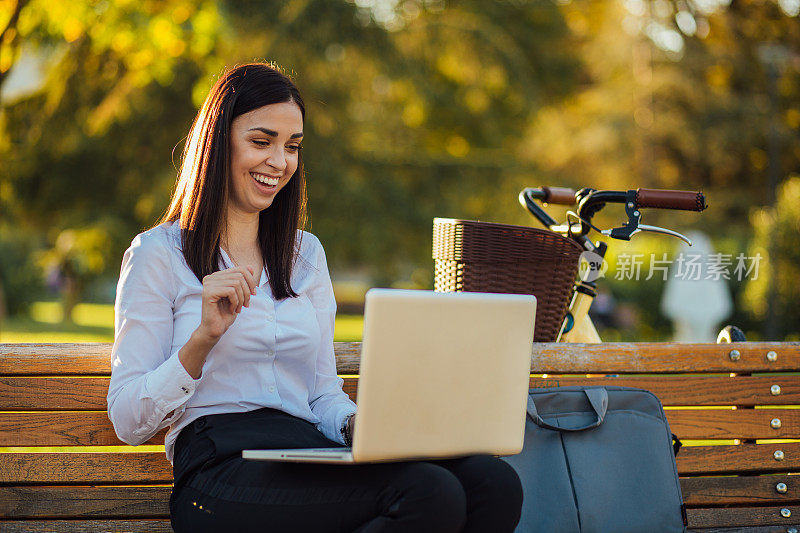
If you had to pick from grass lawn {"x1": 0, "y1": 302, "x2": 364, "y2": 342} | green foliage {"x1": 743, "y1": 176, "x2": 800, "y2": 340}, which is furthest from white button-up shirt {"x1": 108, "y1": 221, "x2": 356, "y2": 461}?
green foliage {"x1": 743, "y1": 176, "x2": 800, "y2": 340}

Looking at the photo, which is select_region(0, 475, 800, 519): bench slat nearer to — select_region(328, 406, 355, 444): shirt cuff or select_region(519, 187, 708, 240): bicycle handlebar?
select_region(328, 406, 355, 444): shirt cuff

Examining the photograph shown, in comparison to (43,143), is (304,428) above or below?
below

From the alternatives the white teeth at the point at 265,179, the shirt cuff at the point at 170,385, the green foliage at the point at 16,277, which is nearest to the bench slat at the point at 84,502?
the shirt cuff at the point at 170,385

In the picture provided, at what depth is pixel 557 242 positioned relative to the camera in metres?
3.06

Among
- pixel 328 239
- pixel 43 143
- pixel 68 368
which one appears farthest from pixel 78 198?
pixel 68 368

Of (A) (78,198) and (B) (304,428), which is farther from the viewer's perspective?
(A) (78,198)

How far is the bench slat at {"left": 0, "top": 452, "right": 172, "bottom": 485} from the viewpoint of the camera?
8.54ft

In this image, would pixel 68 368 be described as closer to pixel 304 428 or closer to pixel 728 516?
pixel 304 428

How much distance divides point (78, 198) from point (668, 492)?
1329cm

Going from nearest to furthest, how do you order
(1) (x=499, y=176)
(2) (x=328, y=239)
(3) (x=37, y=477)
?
1. (3) (x=37, y=477)
2. (2) (x=328, y=239)
3. (1) (x=499, y=176)

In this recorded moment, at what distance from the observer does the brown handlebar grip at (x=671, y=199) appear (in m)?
3.02

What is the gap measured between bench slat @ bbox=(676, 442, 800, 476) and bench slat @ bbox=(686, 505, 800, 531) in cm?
12

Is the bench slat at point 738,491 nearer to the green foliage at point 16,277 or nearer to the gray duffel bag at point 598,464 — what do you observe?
the gray duffel bag at point 598,464

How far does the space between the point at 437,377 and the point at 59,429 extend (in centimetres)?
125
